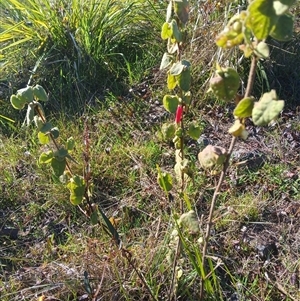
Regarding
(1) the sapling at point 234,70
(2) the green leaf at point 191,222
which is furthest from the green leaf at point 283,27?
(2) the green leaf at point 191,222

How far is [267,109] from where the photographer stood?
924 millimetres

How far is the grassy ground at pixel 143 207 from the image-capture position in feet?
6.04

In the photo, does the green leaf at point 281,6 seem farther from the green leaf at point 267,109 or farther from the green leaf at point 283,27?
the green leaf at point 267,109

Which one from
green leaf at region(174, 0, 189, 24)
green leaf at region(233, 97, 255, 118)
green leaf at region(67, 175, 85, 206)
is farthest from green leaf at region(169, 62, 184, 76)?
green leaf at region(67, 175, 85, 206)

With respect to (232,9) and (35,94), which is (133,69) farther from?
(35,94)

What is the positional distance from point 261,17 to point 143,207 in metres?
1.50

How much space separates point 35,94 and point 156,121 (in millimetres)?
1459

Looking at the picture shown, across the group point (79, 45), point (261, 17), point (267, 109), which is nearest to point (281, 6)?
point (261, 17)

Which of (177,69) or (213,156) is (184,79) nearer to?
(177,69)

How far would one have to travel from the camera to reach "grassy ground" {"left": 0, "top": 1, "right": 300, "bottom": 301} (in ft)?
6.04

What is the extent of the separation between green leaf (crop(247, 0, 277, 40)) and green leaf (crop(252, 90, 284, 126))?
4.6 inches

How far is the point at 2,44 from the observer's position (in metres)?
3.45

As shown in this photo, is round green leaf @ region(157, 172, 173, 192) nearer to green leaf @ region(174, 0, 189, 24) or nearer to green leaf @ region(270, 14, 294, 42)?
green leaf @ region(174, 0, 189, 24)

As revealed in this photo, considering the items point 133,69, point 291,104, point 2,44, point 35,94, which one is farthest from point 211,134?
point 2,44
